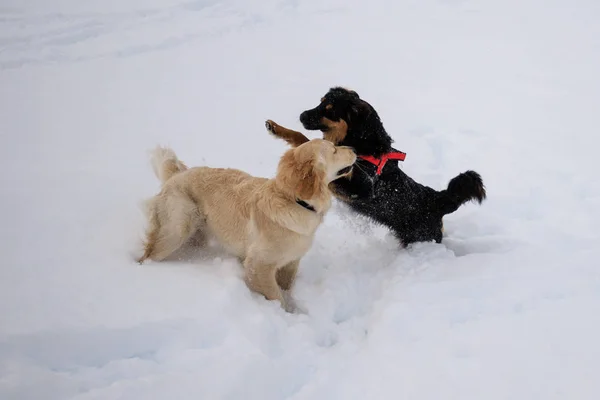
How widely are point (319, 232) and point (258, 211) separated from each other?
1.29 meters

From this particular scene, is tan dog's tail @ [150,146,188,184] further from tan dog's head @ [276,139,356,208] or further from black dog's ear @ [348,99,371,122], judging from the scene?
black dog's ear @ [348,99,371,122]

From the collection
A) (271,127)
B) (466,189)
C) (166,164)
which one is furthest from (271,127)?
(466,189)

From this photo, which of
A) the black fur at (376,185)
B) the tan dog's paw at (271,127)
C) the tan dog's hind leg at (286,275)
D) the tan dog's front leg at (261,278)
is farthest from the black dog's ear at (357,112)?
the tan dog's front leg at (261,278)

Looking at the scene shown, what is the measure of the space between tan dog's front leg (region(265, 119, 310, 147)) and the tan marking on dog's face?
268 millimetres

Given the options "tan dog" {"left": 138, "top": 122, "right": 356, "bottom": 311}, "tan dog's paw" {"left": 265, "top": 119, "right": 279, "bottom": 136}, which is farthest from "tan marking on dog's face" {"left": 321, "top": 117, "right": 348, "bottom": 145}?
"tan dog" {"left": 138, "top": 122, "right": 356, "bottom": 311}

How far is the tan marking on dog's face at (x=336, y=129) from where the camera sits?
13.6 ft

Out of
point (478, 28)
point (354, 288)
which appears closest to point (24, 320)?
point (354, 288)

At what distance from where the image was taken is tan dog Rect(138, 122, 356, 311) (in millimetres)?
3197

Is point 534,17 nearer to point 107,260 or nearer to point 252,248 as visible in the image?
point 252,248

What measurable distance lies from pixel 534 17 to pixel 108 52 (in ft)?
31.8

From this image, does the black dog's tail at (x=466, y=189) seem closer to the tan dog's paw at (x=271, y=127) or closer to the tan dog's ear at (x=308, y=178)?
the tan dog's ear at (x=308, y=178)

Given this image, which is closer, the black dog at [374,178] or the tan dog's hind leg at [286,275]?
the tan dog's hind leg at [286,275]

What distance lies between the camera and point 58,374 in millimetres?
2441

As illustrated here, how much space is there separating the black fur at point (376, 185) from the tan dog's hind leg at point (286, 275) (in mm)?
957
